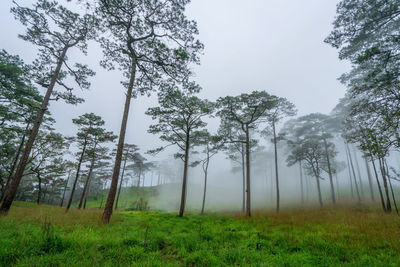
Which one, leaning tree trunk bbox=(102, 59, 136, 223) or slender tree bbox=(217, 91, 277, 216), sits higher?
slender tree bbox=(217, 91, 277, 216)

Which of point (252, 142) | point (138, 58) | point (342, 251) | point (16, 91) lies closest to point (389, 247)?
point (342, 251)

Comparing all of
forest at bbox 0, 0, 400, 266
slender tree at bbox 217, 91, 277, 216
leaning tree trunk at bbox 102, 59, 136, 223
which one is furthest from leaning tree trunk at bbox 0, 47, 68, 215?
slender tree at bbox 217, 91, 277, 216

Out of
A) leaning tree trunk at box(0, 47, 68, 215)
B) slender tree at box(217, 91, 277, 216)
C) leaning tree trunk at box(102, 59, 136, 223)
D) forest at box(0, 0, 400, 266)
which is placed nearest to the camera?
forest at box(0, 0, 400, 266)

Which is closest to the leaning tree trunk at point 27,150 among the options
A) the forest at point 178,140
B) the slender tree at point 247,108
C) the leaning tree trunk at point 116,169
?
the forest at point 178,140

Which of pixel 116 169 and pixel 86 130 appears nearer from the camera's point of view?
pixel 116 169

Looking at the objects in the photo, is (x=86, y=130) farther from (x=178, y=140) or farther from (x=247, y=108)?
(x=247, y=108)

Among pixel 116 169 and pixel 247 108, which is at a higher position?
pixel 247 108

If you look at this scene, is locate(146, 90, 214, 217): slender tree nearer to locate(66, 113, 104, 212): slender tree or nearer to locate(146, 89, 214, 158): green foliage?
locate(146, 89, 214, 158): green foliage

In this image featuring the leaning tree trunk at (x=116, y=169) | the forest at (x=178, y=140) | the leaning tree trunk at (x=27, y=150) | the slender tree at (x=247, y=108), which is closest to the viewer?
the forest at (x=178, y=140)

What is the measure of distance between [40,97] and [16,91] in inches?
64.8

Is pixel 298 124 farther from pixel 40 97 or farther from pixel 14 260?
pixel 40 97

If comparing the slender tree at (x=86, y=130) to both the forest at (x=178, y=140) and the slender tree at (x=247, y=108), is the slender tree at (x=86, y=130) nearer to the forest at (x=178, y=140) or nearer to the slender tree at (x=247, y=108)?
the forest at (x=178, y=140)

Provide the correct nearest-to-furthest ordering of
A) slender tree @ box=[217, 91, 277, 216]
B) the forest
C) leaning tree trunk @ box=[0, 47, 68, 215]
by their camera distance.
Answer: the forest < leaning tree trunk @ box=[0, 47, 68, 215] < slender tree @ box=[217, 91, 277, 216]

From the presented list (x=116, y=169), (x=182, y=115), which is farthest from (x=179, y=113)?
(x=116, y=169)
